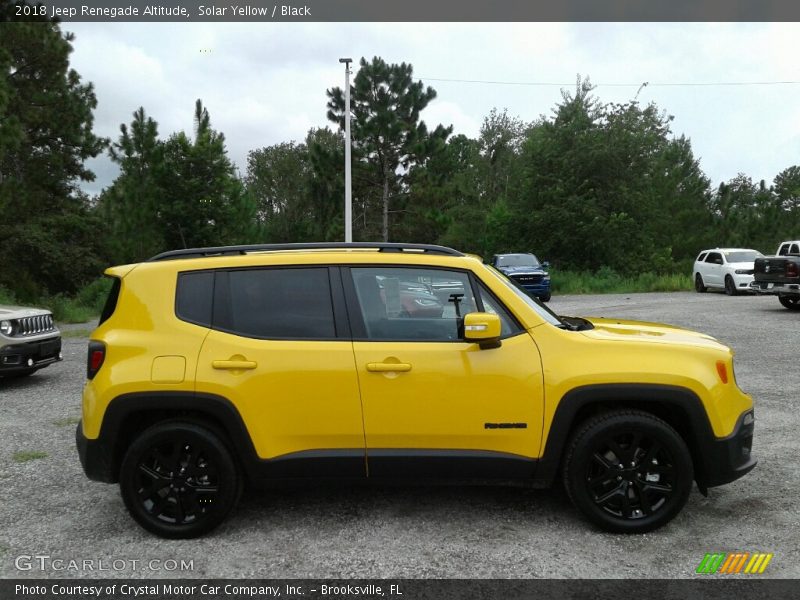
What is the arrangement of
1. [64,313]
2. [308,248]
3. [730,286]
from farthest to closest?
[730,286], [64,313], [308,248]

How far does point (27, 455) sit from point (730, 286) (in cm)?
2260

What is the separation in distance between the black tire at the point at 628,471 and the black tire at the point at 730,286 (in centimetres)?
2120

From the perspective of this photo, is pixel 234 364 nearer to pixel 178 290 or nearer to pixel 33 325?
pixel 178 290

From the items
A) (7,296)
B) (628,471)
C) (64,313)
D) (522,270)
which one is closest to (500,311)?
(628,471)

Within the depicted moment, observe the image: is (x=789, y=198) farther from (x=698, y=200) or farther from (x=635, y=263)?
(x=635, y=263)

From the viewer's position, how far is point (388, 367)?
3.74 meters

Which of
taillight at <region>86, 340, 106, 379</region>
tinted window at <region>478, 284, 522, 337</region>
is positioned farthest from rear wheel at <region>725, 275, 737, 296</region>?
taillight at <region>86, 340, 106, 379</region>

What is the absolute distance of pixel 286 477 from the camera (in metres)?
3.83

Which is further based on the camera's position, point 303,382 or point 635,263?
point 635,263

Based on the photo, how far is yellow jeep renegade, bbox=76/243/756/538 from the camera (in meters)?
3.75

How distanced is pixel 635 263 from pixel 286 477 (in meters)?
34.4

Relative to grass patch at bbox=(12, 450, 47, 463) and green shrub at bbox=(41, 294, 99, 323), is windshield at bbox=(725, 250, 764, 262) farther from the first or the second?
grass patch at bbox=(12, 450, 47, 463)

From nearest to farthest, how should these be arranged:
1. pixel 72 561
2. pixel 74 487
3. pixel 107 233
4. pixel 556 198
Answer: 1. pixel 72 561
2. pixel 74 487
3. pixel 107 233
4. pixel 556 198

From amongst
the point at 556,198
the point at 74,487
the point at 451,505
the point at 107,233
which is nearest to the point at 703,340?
the point at 451,505
